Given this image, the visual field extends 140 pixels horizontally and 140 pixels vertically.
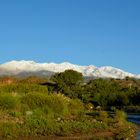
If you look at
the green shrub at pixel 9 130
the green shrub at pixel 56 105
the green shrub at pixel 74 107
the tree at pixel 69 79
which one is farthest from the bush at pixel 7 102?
the tree at pixel 69 79

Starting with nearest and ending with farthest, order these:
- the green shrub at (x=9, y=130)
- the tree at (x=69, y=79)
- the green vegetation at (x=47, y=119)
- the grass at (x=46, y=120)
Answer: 1. the green shrub at (x=9, y=130)
2. the grass at (x=46, y=120)
3. the green vegetation at (x=47, y=119)
4. the tree at (x=69, y=79)

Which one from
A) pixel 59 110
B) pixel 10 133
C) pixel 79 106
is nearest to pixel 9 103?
pixel 59 110

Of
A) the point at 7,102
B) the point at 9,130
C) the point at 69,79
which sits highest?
the point at 69,79

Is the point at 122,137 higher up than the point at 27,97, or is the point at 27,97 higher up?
the point at 27,97

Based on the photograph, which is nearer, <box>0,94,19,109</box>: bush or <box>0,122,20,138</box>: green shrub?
<box>0,122,20,138</box>: green shrub

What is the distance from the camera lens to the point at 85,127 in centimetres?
3784

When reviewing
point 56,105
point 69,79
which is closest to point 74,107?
point 56,105

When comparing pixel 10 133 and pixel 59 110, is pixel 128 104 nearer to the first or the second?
pixel 59 110

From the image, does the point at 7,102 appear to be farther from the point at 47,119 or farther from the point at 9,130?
the point at 9,130

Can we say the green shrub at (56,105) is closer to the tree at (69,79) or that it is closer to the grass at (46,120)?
the grass at (46,120)

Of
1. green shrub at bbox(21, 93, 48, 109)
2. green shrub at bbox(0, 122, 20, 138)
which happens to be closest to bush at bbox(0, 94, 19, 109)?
green shrub at bbox(21, 93, 48, 109)

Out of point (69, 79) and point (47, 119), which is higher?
point (69, 79)

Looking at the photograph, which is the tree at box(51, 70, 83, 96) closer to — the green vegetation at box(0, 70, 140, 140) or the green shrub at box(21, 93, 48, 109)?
the green vegetation at box(0, 70, 140, 140)

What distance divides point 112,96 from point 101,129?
8297 cm
